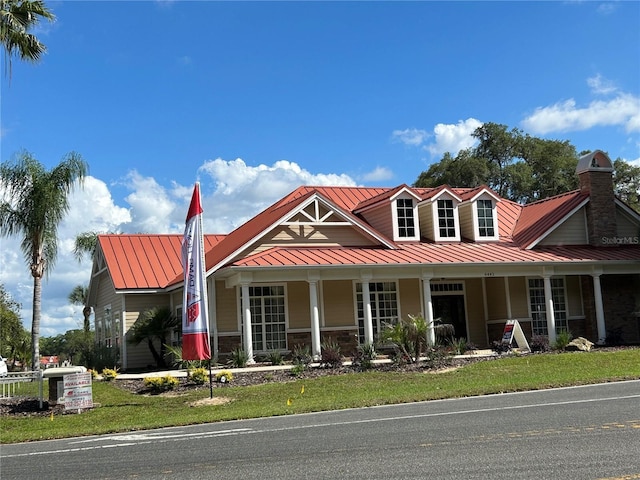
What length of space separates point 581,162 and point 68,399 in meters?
19.8

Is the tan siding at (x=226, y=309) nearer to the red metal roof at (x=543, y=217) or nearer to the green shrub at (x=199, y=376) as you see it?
the green shrub at (x=199, y=376)

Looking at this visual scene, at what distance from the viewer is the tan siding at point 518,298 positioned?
2573 centimetres

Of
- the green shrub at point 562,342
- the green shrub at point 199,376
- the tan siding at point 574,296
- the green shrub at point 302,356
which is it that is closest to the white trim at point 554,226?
the tan siding at point 574,296

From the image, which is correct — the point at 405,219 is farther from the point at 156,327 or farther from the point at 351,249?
the point at 156,327

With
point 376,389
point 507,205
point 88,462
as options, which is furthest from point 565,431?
point 507,205

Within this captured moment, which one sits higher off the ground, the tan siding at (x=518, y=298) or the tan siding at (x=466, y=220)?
the tan siding at (x=466, y=220)

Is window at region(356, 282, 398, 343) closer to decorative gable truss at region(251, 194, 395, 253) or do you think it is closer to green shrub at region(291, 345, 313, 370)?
decorative gable truss at region(251, 194, 395, 253)

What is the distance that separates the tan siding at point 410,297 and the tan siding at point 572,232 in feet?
17.4

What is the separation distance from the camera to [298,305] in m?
23.8

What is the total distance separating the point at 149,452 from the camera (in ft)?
29.5

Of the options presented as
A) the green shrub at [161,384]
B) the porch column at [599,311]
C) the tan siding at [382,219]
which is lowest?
the green shrub at [161,384]

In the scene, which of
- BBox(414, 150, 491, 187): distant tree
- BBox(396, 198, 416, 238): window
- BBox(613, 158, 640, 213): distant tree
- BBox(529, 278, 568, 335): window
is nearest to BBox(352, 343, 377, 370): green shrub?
BBox(396, 198, 416, 238): window

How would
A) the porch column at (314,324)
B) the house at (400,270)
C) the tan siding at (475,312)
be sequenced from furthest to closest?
the tan siding at (475,312)
the house at (400,270)
the porch column at (314,324)

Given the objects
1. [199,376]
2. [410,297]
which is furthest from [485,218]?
[199,376]
